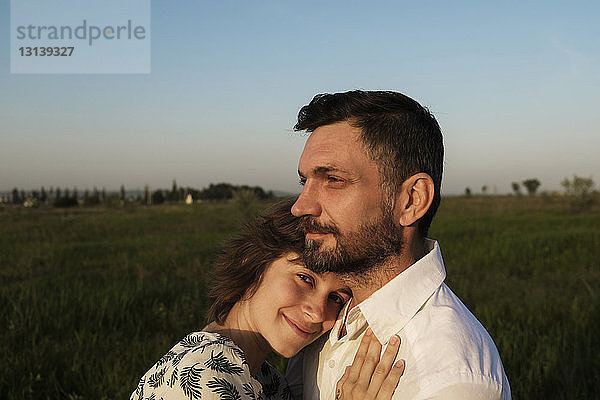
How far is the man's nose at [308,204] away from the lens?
7.21 ft

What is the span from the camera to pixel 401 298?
1.95 metres

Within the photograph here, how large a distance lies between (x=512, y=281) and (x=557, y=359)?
5311 mm

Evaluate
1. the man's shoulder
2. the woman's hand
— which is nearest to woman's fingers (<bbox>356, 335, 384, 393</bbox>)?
the woman's hand

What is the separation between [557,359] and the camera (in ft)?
15.4

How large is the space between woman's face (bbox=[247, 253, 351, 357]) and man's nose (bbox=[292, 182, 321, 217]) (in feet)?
Answer: 1.10

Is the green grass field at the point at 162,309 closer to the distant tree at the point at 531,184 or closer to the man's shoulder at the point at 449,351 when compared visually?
the man's shoulder at the point at 449,351

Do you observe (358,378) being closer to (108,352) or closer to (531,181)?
(108,352)

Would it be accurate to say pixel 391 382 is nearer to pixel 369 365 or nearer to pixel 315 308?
pixel 369 365

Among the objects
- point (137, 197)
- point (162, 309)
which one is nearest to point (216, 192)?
point (137, 197)

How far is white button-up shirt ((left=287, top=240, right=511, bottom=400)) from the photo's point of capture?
1.58 meters

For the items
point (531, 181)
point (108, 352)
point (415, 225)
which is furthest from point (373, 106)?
point (531, 181)

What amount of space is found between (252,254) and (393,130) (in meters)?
0.96

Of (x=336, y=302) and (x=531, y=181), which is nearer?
(x=336, y=302)

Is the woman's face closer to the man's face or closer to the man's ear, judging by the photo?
the man's face
